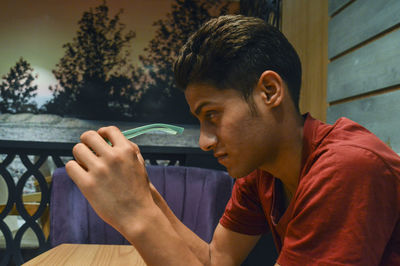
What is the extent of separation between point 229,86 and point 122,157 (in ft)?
0.92

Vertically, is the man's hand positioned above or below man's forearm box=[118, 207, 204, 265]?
above

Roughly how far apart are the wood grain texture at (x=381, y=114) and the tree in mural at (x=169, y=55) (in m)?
3.47

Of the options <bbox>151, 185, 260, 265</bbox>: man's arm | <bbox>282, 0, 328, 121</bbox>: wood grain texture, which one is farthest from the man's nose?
<bbox>282, 0, 328, 121</bbox>: wood grain texture

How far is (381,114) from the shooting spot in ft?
4.88

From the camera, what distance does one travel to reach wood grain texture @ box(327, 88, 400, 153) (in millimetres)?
1383

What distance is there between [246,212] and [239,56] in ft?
1.54

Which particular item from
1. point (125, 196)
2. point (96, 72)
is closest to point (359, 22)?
point (125, 196)

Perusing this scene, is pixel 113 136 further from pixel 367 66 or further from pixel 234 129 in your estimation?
pixel 367 66

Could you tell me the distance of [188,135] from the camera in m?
4.88

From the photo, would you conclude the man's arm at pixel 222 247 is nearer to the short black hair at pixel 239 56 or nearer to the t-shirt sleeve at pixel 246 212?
the t-shirt sleeve at pixel 246 212

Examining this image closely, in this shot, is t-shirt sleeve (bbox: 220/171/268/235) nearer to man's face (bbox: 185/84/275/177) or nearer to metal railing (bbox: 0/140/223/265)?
man's face (bbox: 185/84/275/177)

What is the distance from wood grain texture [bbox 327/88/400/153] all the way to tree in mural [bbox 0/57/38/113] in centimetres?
435

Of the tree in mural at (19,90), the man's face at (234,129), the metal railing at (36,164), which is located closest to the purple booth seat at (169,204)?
the metal railing at (36,164)

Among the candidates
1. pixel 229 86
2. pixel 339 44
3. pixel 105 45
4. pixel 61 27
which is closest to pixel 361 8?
→ pixel 339 44
